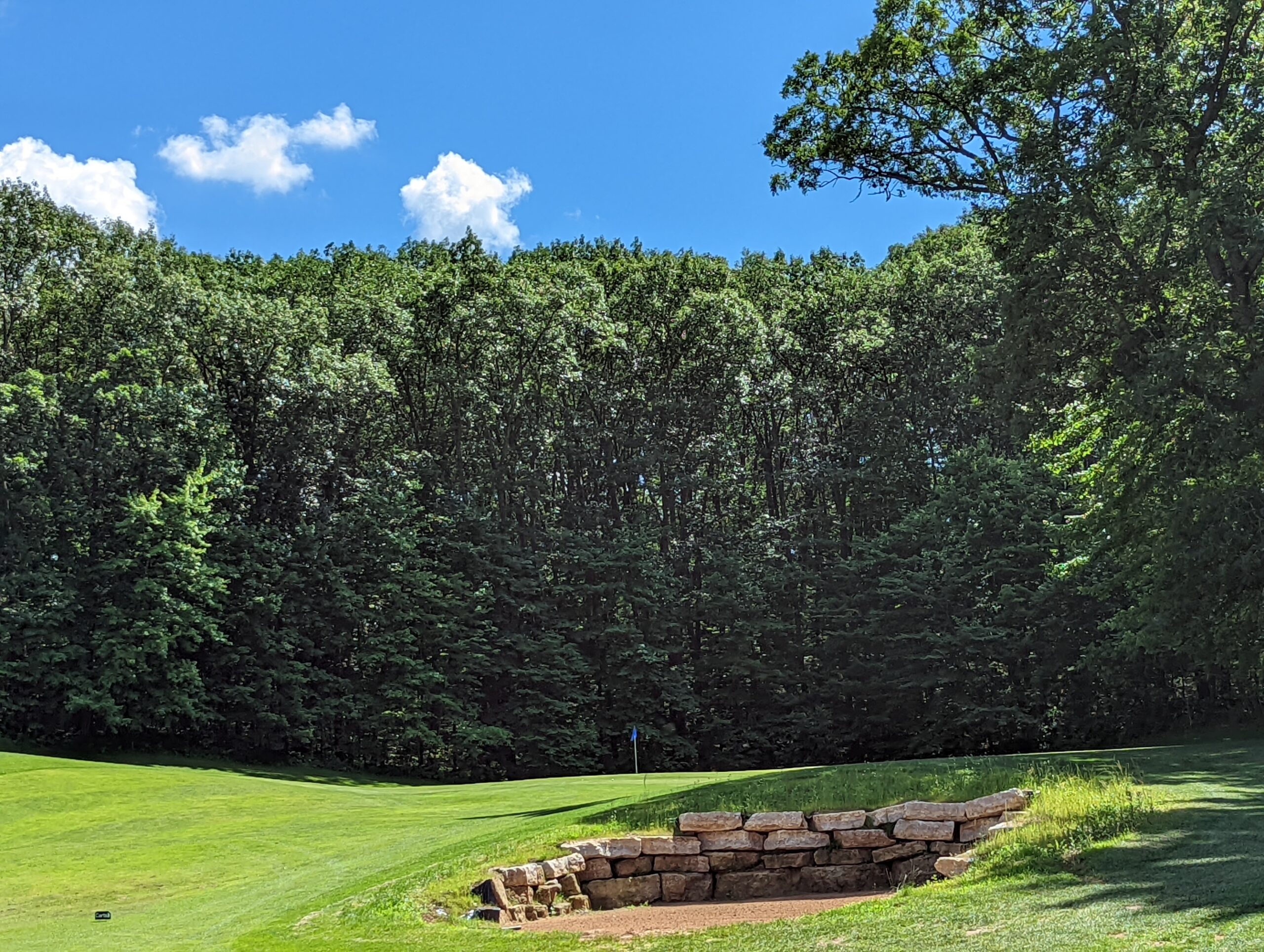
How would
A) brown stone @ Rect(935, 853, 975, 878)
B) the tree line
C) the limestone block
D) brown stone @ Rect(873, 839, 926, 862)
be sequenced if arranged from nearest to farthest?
brown stone @ Rect(935, 853, 975, 878) < the limestone block < brown stone @ Rect(873, 839, 926, 862) < the tree line

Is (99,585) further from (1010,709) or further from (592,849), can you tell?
(1010,709)

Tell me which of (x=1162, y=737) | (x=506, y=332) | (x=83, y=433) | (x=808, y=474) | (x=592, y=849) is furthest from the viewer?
(x=808, y=474)

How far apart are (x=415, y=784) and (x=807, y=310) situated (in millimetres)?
22530

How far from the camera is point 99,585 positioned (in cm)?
3025

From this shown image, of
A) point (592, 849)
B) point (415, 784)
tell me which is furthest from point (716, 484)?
point (592, 849)

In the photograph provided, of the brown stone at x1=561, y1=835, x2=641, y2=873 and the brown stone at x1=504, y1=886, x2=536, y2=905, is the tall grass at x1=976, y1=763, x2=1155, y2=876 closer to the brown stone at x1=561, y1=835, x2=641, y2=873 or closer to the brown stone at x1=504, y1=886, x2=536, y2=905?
the brown stone at x1=561, y1=835, x2=641, y2=873

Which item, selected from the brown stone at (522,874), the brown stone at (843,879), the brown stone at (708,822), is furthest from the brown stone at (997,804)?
the brown stone at (522,874)

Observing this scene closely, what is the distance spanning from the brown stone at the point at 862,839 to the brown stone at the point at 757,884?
0.57 meters

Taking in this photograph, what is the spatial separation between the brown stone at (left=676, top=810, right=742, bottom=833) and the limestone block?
1.77m

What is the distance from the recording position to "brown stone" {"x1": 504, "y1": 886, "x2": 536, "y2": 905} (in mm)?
11359

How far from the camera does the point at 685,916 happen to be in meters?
11.3

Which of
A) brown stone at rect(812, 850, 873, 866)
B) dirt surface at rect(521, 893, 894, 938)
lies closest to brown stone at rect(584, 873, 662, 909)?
dirt surface at rect(521, 893, 894, 938)

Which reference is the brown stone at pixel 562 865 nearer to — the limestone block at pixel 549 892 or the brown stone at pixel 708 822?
the limestone block at pixel 549 892

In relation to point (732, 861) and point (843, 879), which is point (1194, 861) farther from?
point (732, 861)
